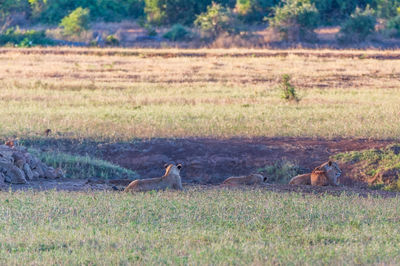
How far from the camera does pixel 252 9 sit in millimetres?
51969

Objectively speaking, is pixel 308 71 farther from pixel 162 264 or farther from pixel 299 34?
pixel 162 264

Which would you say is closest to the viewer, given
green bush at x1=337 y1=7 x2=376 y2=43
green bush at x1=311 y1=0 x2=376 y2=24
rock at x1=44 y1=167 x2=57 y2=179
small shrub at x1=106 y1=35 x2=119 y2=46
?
rock at x1=44 y1=167 x2=57 y2=179

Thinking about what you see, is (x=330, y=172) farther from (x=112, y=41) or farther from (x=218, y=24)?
(x=218, y=24)

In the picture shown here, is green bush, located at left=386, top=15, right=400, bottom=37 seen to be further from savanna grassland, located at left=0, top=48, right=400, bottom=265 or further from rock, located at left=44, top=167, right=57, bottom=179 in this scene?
rock, located at left=44, top=167, right=57, bottom=179

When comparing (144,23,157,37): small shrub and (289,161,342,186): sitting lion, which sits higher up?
(289,161,342,186): sitting lion

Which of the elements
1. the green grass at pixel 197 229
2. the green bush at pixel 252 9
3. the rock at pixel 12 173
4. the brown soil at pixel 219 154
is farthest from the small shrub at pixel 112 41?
the green grass at pixel 197 229

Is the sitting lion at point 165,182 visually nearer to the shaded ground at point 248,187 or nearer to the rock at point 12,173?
the shaded ground at point 248,187

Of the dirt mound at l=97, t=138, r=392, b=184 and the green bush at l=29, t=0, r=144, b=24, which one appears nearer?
the dirt mound at l=97, t=138, r=392, b=184

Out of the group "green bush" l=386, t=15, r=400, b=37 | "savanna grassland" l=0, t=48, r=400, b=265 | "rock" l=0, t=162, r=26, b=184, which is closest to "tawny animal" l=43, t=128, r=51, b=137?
"savanna grassland" l=0, t=48, r=400, b=265

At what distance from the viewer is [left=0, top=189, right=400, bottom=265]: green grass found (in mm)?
6246

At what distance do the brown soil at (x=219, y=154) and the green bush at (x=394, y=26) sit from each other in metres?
33.1

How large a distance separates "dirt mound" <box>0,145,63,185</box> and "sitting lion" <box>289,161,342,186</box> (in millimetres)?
4190

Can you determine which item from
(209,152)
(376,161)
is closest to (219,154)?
(209,152)

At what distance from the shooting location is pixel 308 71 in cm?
2802
